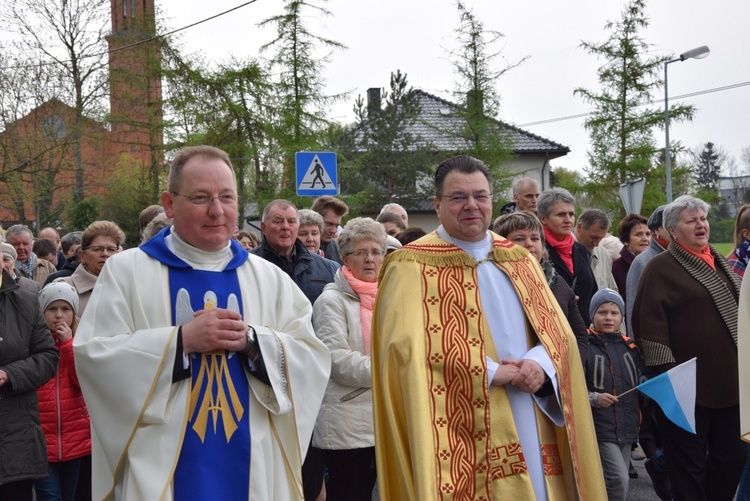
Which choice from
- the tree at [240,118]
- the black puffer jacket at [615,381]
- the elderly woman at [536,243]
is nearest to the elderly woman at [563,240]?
the black puffer jacket at [615,381]

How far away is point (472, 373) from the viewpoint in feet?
12.4

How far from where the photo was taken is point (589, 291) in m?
6.68

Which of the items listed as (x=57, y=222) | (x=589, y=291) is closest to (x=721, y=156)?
(x=57, y=222)

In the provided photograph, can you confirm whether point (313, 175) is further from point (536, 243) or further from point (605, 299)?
point (536, 243)

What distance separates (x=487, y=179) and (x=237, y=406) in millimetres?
1611

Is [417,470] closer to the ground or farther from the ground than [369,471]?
farther from the ground

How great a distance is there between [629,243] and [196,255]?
5869 mm

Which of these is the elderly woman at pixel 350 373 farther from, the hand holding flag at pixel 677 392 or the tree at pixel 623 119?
the tree at pixel 623 119

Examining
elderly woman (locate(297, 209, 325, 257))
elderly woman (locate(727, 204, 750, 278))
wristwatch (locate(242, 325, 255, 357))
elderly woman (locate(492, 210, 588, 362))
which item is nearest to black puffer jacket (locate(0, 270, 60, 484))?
wristwatch (locate(242, 325, 255, 357))

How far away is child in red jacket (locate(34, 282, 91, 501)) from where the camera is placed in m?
5.30

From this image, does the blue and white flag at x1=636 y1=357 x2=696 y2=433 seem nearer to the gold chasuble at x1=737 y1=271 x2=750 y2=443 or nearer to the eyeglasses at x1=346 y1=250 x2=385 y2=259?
the gold chasuble at x1=737 y1=271 x2=750 y2=443

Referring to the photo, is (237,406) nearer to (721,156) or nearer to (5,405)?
(5,405)

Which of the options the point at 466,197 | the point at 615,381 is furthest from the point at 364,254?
the point at 615,381

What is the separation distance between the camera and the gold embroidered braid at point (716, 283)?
5.61 metres
